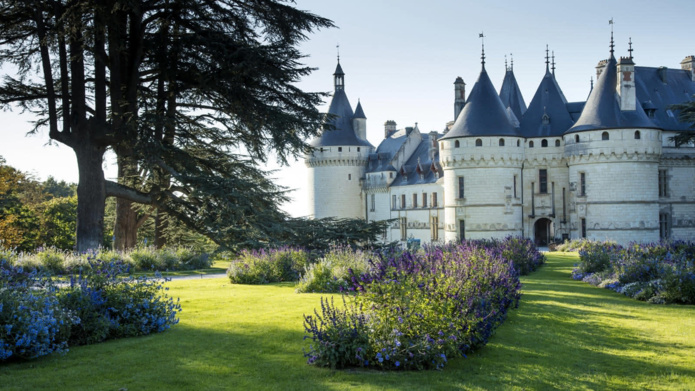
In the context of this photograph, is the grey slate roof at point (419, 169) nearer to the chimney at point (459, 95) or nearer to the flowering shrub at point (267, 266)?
the chimney at point (459, 95)

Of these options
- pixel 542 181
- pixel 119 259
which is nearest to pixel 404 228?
pixel 542 181

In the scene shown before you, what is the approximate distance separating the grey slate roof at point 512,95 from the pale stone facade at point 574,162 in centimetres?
8

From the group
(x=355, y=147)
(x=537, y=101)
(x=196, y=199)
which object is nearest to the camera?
(x=196, y=199)

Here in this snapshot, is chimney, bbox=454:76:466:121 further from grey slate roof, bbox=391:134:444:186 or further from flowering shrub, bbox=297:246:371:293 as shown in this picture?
flowering shrub, bbox=297:246:371:293

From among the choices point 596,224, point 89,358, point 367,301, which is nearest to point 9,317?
point 89,358

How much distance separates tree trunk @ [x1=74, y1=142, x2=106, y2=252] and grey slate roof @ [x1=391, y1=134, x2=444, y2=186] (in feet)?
107

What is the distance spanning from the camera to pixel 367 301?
7.29 m

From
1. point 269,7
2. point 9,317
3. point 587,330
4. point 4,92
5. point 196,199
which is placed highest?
point 269,7

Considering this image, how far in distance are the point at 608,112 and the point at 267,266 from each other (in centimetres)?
2622

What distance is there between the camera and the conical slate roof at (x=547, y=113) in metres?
38.6

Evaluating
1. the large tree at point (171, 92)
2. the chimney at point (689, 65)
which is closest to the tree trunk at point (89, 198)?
the large tree at point (171, 92)

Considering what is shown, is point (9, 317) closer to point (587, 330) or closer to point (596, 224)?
point (587, 330)

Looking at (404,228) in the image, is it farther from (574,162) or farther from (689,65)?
(689,65)

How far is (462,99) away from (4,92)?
31803 millimetres
